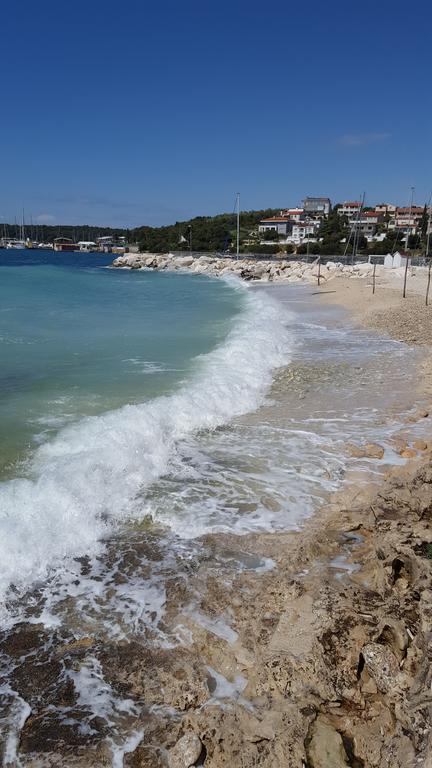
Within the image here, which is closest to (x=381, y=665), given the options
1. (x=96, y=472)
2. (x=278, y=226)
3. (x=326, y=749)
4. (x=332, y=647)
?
(x=332, y=647)

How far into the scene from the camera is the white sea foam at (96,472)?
491 centimetres

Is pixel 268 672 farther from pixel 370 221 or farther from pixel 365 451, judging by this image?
pixel 370 221

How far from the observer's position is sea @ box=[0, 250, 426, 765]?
12.8ft

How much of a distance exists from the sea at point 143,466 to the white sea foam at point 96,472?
0.02 meters

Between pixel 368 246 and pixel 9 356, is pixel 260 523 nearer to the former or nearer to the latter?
pixel 9 356

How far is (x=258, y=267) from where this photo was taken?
6372 centimetres

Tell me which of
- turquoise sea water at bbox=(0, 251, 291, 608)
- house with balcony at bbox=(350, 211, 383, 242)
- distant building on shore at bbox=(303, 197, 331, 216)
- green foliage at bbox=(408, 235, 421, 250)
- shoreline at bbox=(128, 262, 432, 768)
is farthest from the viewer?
distant building on shore at bbox=(303, 197, 331, 216)

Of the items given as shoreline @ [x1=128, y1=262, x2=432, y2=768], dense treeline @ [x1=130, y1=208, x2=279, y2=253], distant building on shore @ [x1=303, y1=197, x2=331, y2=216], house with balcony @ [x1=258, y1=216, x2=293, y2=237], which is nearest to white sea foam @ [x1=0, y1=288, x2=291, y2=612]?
shoreline @ [x1=128, y1=262, x2=432, y2=768]

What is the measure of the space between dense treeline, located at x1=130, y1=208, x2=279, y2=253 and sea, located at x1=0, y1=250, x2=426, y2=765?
317ft

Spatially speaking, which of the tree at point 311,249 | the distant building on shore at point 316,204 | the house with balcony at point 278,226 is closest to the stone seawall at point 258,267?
the tree at point 311,249

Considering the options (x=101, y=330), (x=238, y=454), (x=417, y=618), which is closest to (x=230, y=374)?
(x=238, y=454)

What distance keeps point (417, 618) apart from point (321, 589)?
820 mm

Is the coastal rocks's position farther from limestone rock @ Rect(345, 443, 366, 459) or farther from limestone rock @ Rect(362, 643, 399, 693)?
limestone rock @ Rect(362, 643, 399, 693)

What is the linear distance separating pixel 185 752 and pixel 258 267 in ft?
208
